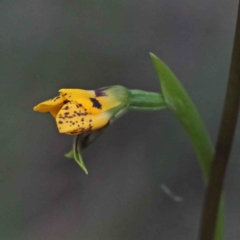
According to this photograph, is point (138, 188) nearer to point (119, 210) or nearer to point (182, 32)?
point (119, 210)

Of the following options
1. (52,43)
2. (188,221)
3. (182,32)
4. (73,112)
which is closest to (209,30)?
(182,32)

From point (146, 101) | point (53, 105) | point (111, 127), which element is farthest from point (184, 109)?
point (111, 127)

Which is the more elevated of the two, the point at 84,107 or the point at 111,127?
the point at 84,107

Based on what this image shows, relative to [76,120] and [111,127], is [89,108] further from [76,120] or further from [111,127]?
[111,127]

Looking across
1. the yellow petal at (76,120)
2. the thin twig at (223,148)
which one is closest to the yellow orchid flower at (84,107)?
the yellow petal at (76,120)

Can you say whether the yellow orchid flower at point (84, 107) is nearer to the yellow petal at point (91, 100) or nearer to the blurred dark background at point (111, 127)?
the yellow petal at point (91, 100)

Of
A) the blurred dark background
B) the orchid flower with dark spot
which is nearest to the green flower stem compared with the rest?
the orchid flower with dark spot

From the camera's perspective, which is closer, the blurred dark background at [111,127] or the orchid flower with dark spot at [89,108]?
the orchid flower with dark spot at [89,108]
